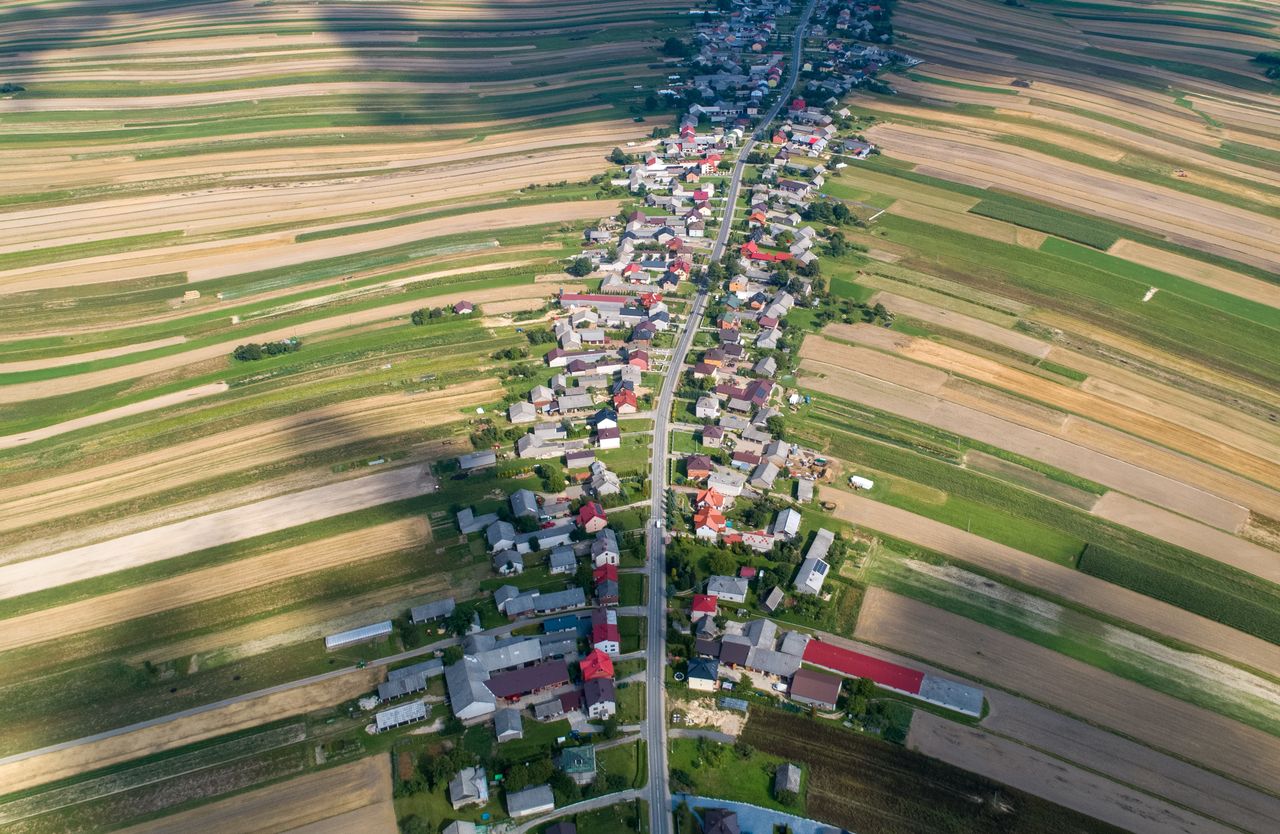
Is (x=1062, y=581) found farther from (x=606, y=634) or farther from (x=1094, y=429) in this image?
(x=606, y=634)

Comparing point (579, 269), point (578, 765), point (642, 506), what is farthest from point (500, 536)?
point (579, 269)

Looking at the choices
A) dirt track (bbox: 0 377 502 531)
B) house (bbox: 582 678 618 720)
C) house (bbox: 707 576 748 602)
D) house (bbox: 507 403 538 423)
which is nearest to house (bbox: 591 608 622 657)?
house (bbox: 582 678 618 720)

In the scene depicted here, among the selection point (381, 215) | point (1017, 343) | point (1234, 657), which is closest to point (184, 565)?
point (381, 215)

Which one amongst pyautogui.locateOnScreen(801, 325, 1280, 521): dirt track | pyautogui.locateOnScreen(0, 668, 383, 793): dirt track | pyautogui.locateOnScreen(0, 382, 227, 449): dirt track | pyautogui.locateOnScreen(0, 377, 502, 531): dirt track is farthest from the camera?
pyautogui.locateOnScreen(0, 382, 227, 449): dirt track

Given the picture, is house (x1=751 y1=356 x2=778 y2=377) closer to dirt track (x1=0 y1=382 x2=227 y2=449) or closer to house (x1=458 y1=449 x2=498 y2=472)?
house (x1=458 y1=449 x2=498 y2=472)

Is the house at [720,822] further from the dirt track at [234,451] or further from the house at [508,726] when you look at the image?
the dirt track at [234,451]

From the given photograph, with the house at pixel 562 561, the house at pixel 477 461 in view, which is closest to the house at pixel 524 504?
the house at pixel 562 561
